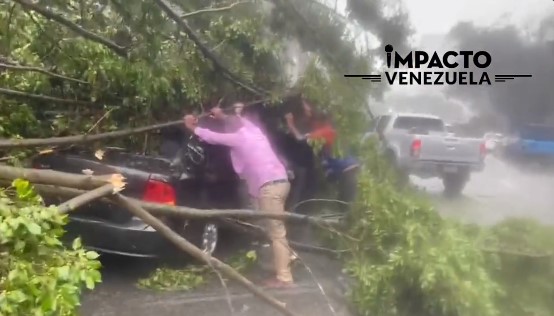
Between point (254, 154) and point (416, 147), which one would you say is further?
point (254, 154)

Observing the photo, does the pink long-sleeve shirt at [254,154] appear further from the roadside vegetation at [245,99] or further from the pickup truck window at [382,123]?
the pickup truck window at [382,123]

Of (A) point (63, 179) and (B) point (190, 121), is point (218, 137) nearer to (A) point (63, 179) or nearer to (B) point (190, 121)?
(B) point (190, 121)

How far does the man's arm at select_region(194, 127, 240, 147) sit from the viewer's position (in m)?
2.85

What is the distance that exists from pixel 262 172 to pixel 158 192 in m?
0.73

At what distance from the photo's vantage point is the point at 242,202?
295 cm

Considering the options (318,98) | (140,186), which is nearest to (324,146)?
(318,98)

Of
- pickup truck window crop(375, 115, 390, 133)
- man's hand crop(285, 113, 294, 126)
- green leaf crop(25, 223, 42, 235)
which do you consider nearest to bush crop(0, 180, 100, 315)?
green leaf crop(25, 223, 42, 235)

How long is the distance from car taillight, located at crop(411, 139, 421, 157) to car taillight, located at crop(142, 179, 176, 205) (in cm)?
132

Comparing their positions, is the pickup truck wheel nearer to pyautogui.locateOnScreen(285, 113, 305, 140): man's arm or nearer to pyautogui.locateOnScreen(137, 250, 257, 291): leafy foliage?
pyautogui.locateOnScreen(285, 113, 305, 140): man's arm

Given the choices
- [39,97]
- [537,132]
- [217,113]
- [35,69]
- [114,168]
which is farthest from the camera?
[39,97]

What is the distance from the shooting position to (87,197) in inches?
97.1

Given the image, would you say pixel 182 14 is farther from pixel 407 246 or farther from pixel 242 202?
pixel 407 246

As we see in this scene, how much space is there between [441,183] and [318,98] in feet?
2.01

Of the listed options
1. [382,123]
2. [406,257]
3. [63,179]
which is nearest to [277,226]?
[406,257]
